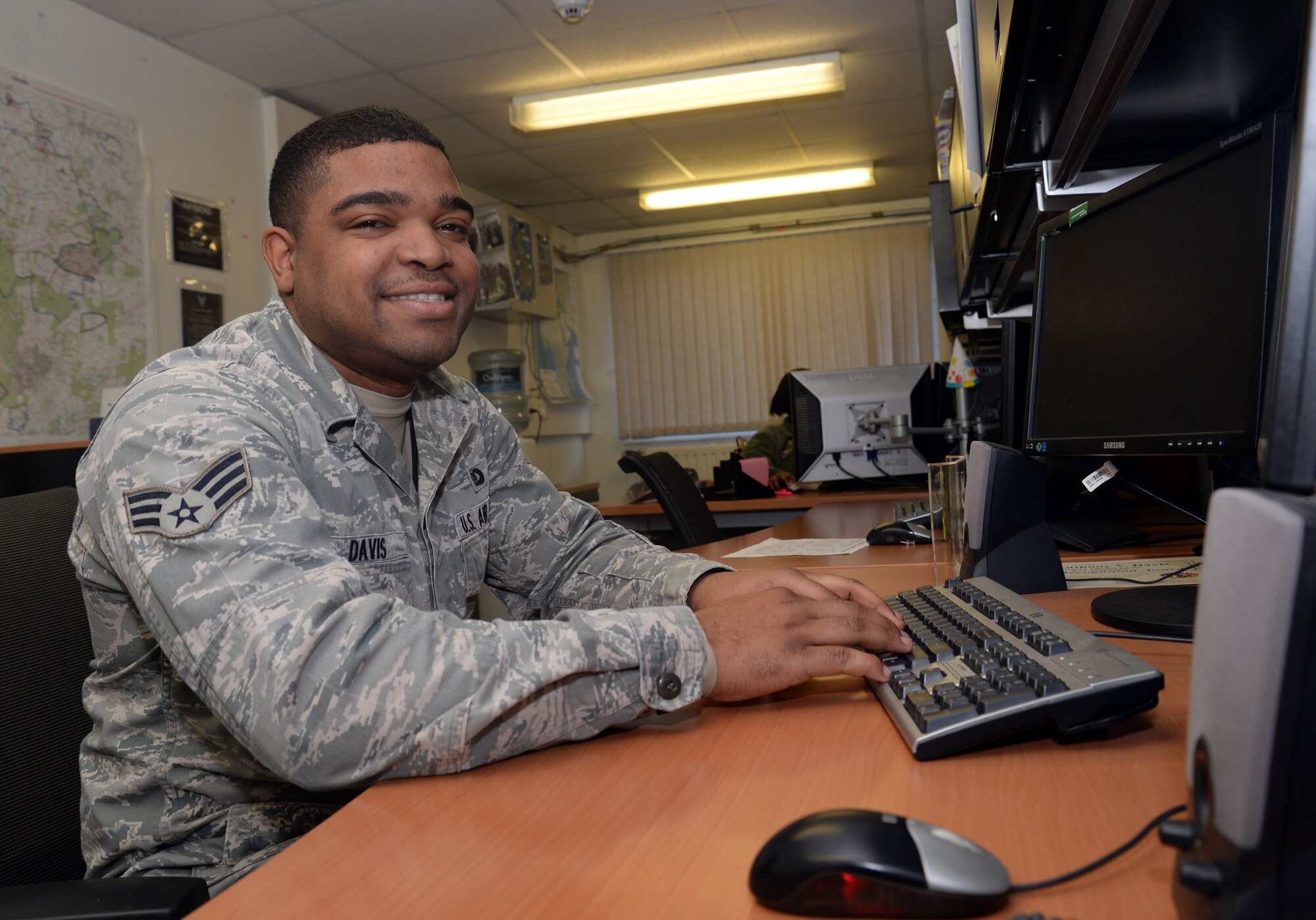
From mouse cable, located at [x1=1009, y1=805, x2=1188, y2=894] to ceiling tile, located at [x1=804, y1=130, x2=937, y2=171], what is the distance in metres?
4.79

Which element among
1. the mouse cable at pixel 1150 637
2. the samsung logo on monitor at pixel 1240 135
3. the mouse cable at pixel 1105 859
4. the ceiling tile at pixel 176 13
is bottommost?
the mouse cable at pixel 1150 637

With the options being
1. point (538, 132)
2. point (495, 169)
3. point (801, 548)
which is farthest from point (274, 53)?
point (801, 548)

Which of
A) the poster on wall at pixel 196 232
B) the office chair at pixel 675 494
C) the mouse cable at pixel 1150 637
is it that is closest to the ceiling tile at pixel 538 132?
the poster on wall at pixel 196 232

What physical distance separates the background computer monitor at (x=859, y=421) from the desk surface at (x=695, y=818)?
2660 millimetres

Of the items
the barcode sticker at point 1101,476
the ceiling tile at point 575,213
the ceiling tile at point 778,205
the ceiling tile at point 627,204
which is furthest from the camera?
the ceiling tile at point 778,205

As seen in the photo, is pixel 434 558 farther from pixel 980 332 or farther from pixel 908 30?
pixel 908 30

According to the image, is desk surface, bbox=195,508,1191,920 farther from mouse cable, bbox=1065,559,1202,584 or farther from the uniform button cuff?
mouse cable, bbox=1065,559,1202,584

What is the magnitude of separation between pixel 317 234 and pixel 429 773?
0.77 m

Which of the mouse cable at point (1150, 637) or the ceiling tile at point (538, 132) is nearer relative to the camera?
the mouse cable at point (1150, 637)

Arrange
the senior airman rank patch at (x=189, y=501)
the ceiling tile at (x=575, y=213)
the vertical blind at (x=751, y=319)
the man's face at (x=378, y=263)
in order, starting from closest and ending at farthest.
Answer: the senior airman rank patch at (x=189, y=501), the man's face at (x=378, y=263), the ceiling tile at (x=575, y=213), the vertical blind at (x=751, y=319)

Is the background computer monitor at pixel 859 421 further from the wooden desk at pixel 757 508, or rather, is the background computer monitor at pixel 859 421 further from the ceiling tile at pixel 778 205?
the ceiling tile at pixel 778 205

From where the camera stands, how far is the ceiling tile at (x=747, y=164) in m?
5.02

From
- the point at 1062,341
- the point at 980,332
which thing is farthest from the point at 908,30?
the point at 1062,341

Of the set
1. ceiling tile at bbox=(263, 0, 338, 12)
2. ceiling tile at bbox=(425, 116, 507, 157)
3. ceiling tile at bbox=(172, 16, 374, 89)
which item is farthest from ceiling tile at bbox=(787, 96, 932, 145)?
ceiling tile at bbox=(263, 0, 338, 12)
